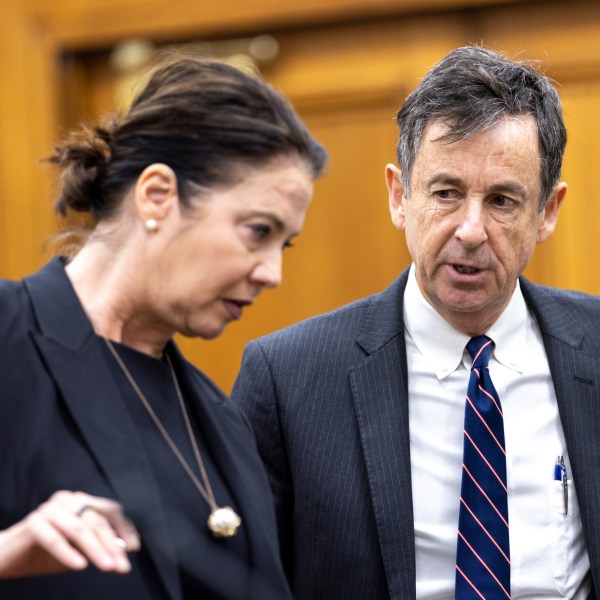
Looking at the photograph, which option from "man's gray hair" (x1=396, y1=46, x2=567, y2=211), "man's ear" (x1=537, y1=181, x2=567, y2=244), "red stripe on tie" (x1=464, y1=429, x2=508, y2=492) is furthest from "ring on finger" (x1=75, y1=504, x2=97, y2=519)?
"man's ear" (x1=537, y1=181, x2=567, y2=244)

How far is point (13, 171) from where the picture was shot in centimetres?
441

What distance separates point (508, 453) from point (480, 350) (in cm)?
20

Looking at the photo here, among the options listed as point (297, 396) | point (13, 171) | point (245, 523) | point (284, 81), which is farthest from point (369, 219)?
point (245, 523)

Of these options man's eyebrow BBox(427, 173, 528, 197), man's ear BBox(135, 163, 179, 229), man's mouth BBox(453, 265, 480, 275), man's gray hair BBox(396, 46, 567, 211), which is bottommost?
man's mouth BBox(453, 265, 480, 275)

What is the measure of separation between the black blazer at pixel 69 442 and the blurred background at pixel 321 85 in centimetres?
238

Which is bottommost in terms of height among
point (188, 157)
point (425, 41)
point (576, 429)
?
point (576, 429)

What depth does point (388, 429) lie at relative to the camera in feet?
7.46

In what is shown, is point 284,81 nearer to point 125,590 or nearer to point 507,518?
point 507,518

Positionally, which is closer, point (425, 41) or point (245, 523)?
point (245, 523)

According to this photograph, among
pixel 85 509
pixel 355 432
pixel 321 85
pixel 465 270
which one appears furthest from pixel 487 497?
pixel 321 85

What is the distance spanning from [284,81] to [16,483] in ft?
9.52

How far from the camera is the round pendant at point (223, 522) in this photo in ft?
5.72

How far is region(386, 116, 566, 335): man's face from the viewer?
7.38 feet

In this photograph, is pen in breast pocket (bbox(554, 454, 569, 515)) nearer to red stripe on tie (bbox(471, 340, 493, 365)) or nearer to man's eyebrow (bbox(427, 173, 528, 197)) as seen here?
red stripe on tie (bbox(471, 340, 493, 365))
